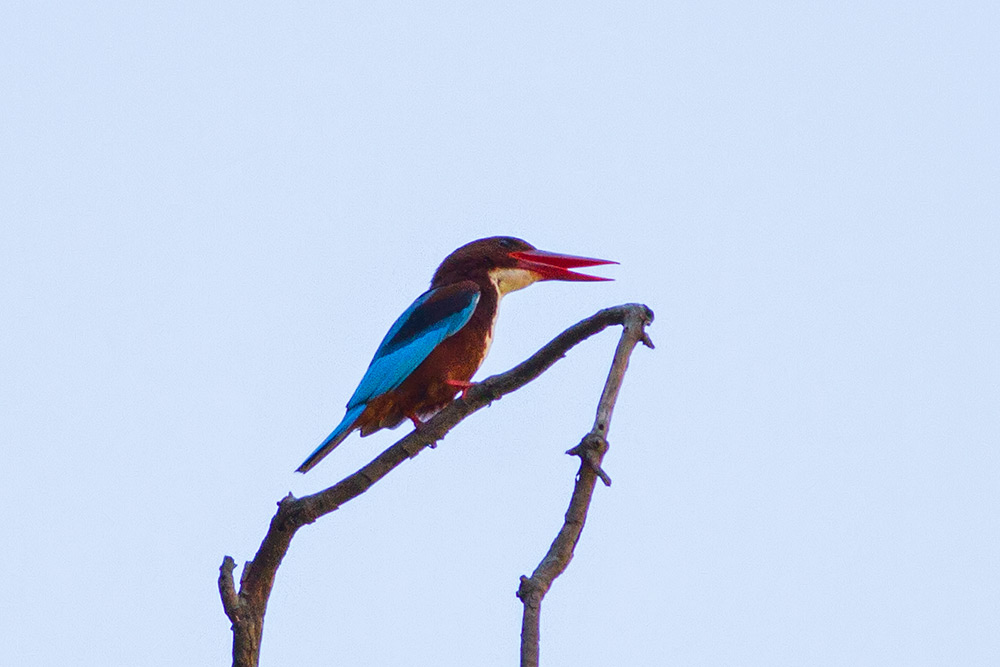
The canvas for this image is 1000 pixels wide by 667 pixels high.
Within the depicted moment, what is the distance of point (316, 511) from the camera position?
3.37 m

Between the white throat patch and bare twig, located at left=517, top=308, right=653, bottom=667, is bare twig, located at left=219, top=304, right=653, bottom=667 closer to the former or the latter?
bare twig, located at left=517, top=308, right=653, bottom=667

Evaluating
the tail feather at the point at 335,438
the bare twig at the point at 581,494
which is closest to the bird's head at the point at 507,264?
the tail feather at the point at 335,438

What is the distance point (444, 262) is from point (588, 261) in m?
0.75

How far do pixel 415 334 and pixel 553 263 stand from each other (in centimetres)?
109

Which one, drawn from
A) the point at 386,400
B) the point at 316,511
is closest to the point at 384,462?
the point at 316,511

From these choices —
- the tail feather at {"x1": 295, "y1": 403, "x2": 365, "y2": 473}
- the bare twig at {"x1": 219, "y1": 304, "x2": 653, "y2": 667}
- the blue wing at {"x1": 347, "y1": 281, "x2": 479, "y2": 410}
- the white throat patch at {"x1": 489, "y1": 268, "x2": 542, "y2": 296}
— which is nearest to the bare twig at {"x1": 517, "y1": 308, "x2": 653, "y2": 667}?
the bare twig at {"x1": 219, "y1": 304, "x2": 653, "y2": 667}

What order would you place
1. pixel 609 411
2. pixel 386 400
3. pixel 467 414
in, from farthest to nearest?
pixel 386 400 < pixel 467 414 < pixel 609 411

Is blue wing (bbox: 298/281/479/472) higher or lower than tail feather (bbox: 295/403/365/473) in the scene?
higher

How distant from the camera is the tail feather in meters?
5.41

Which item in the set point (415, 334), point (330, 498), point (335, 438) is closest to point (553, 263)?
point (415, 334)

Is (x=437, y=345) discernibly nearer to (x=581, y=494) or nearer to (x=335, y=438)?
(x=335, y=438)

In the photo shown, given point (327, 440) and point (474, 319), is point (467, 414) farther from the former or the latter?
point (474, 319)

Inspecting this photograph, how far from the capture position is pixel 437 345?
6035mm

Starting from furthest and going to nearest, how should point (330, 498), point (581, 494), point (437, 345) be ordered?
point (437, 345) < point (330, 498) < point (581, 494)
